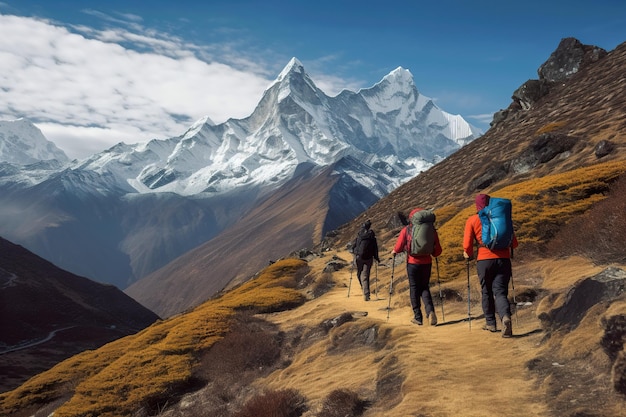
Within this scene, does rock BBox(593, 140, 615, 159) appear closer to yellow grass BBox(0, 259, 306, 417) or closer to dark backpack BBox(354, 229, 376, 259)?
dark backpack BBox(354, 229, 376, 259)

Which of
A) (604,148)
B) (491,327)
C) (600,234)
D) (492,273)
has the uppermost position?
(604,148)

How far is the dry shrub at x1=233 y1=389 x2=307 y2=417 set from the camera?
949 cm

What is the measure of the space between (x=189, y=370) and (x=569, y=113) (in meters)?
42.3

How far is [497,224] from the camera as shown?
34.6ft

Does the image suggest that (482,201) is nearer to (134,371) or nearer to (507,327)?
(507,327)

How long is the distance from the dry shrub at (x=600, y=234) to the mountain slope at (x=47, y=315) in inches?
2991

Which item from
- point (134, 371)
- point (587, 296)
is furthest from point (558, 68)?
point (134, 371)

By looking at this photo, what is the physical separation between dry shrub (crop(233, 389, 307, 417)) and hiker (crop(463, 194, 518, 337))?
4997 millimetres

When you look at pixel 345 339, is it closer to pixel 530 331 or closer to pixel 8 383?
pixel 530 331

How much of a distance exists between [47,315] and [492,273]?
424ft

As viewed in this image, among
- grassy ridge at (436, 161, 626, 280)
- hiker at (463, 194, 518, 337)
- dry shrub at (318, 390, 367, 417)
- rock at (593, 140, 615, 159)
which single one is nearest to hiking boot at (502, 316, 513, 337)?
hiker at (463, 194, 518, 337)

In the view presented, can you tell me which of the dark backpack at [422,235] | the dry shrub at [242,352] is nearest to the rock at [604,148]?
the dark backpack at [422,235]

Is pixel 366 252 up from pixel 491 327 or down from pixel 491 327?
up

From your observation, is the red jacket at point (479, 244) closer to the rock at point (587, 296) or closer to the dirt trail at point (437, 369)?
the rock at point (587, 296)
